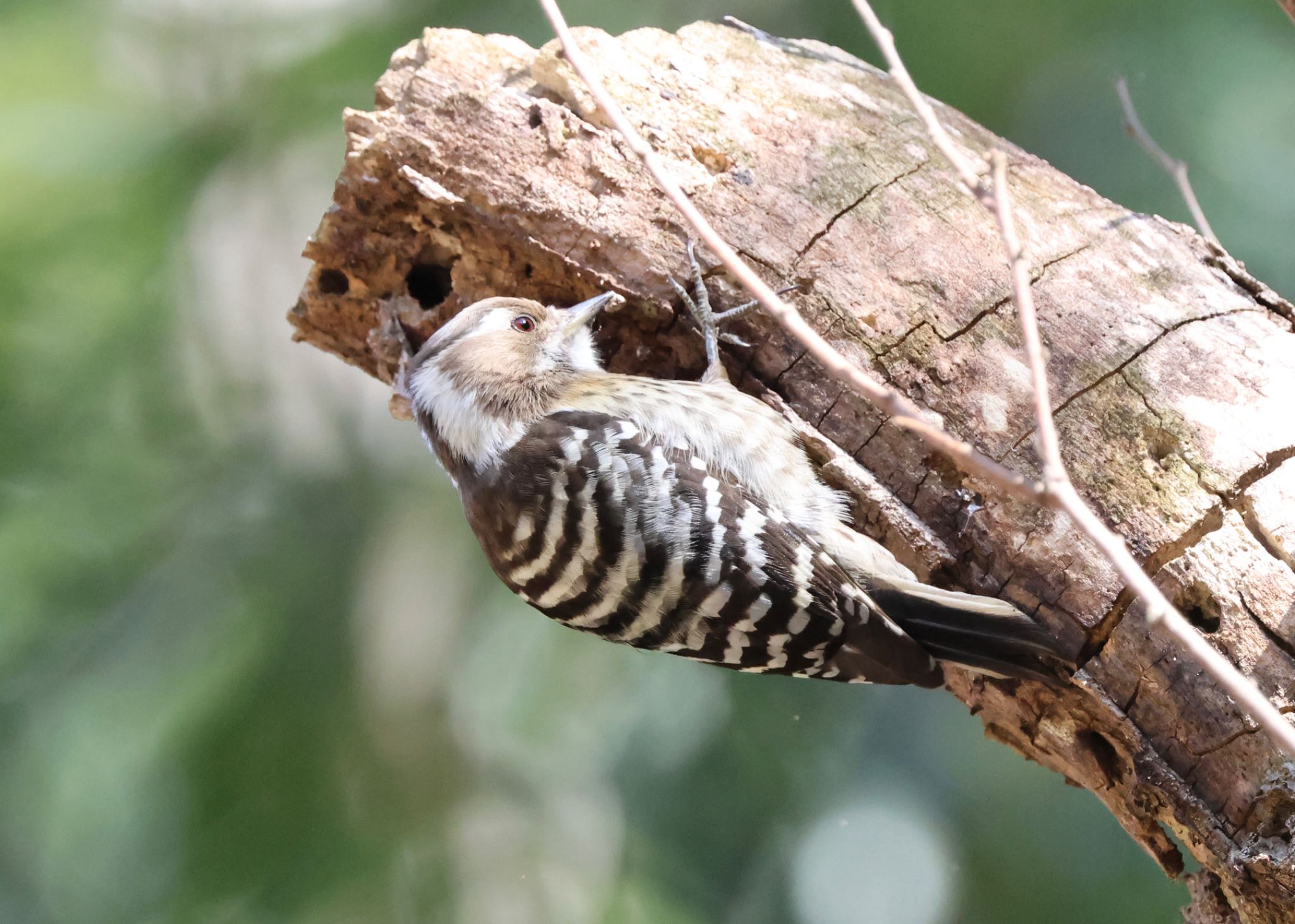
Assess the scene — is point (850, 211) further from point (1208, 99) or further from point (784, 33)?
point (1208, 99)

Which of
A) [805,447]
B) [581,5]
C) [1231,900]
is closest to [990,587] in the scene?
[805,447]

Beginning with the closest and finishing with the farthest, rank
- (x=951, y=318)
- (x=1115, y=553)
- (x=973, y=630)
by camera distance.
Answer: (x=1115, y=553), (x=973, y=630), (x=951, y=318)

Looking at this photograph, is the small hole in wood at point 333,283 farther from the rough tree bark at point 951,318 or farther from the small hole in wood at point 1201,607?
the small hole in wood at point 1201,607

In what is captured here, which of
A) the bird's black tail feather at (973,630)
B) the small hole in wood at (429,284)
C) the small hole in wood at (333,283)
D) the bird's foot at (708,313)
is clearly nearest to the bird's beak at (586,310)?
the bird's foot at (708,313)

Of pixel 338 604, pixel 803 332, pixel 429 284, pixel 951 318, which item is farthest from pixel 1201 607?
pixel 338 604

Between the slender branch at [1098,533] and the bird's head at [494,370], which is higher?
the slender branch at [1098,533]

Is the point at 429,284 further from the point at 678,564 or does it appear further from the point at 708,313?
the point at 678,564

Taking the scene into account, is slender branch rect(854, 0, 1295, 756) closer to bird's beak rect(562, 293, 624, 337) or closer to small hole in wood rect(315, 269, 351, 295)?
bird's beak rect(562, 293, 624, 337)
